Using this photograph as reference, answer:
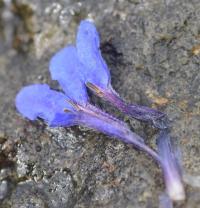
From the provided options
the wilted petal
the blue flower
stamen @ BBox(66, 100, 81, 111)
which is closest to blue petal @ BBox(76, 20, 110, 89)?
the blue flower

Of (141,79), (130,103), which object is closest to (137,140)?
(130,103)

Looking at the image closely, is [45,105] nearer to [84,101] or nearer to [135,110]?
[84,101]

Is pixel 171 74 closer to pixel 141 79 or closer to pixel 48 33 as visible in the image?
pixel 141 79

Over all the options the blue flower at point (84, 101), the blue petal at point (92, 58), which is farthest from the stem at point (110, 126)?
the blue petal at point (92, 58)

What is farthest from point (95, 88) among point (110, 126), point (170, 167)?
point (170, 167)

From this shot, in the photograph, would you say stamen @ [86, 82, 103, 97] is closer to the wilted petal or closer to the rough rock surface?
the rough rock surface

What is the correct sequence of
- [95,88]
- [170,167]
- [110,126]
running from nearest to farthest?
[170,167] < [110,126] < [95,88]
